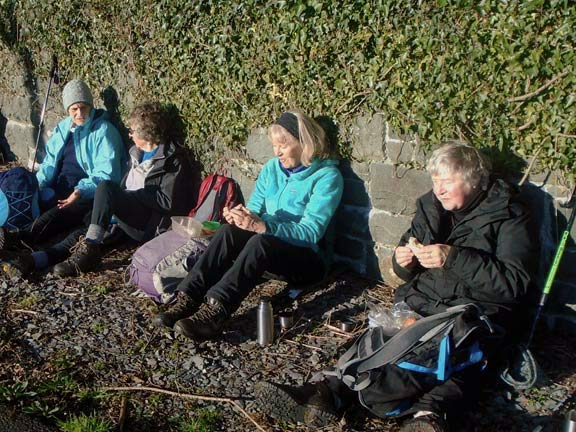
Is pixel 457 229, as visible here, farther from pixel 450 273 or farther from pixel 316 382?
pixel 316 382

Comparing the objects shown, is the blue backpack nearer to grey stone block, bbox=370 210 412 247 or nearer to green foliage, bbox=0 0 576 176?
green foliage, bbox=0 0 576 176

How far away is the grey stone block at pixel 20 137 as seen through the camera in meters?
8.22

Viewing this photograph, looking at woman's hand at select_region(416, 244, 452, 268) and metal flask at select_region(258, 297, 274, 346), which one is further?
metal flask at select_region(258, 297, 274, 346)

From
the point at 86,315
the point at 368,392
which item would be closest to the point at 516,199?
the point at 368,392

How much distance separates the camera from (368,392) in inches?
135

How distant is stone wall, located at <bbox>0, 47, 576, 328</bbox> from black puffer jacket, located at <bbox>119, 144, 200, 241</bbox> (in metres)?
0.44

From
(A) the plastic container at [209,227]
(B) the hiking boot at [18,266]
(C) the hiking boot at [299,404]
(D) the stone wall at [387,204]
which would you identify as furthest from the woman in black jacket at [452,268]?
(B) the hiking boot at [18,266]

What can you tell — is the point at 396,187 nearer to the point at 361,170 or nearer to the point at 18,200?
the point at 361,170

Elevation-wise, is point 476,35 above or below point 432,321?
above

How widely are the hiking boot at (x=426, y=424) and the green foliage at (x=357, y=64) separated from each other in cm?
166

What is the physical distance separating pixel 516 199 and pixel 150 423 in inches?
90.9

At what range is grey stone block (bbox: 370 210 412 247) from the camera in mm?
4797

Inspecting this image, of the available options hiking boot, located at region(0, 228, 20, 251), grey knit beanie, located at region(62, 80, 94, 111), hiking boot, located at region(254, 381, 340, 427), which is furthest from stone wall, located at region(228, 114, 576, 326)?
hiking boot, located at region(0, 228, 20, 251)

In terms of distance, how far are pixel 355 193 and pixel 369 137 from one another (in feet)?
1.45
